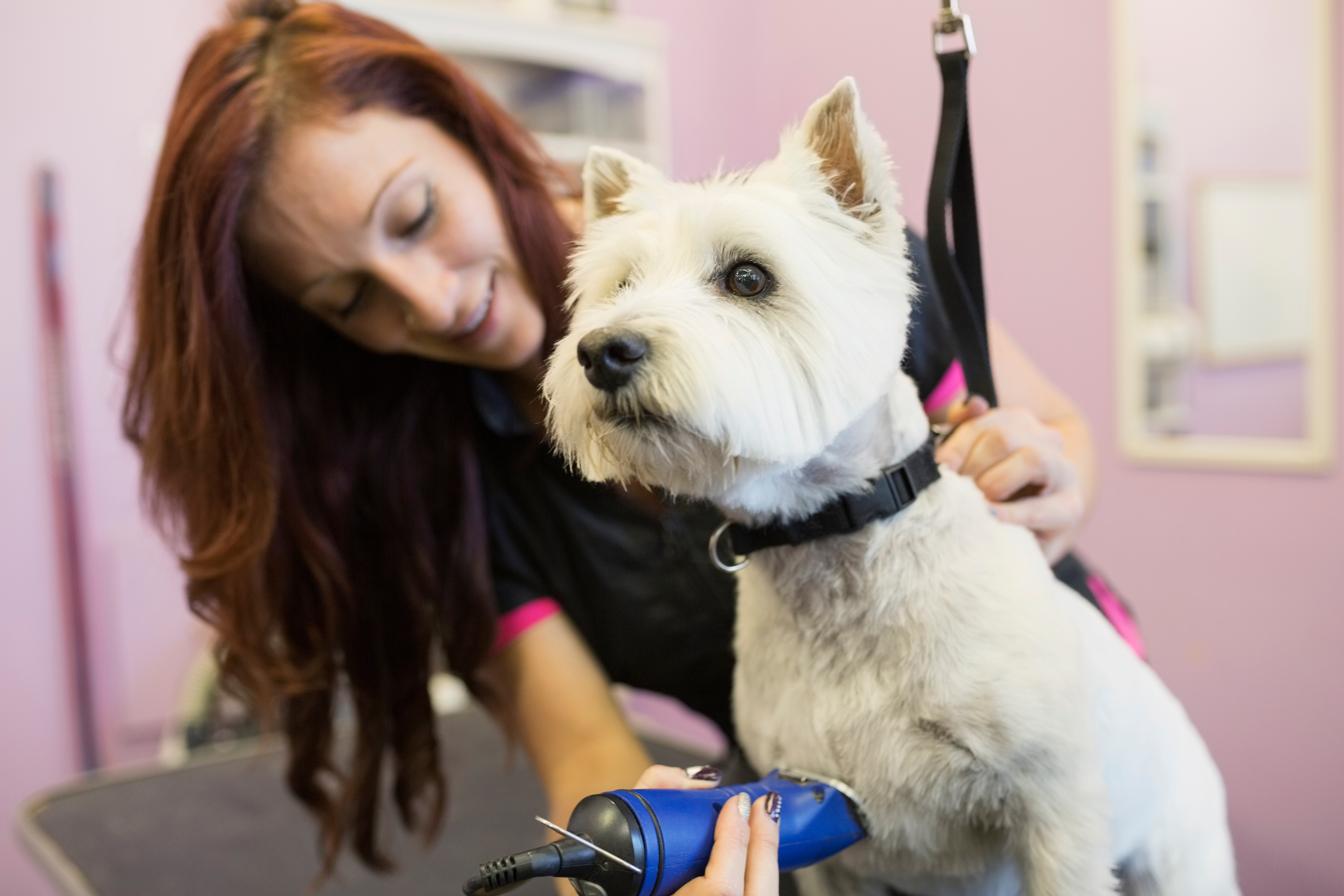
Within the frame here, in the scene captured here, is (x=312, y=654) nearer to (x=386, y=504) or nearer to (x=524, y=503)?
(x=386, y=504)

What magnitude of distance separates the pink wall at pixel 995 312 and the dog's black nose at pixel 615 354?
26cm

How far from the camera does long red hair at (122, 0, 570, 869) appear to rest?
106cm

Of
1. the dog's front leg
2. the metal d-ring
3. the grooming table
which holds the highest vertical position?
the metal d-ring

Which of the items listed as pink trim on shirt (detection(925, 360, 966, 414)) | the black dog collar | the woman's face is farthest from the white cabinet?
the black dog collar

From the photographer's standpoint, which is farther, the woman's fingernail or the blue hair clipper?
the woman's fingernail

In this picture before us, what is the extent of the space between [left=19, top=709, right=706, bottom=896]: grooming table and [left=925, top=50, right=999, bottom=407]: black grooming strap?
1055 mm

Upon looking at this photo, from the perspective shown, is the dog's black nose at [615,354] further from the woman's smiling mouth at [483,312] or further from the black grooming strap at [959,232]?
the woman's smiling mouth at [483,312]

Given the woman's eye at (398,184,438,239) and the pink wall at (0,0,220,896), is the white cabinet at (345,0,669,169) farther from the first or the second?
the woman's eye at (398,184,438,239)

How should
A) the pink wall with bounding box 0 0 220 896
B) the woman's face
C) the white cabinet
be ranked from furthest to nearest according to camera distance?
the white cabinet → the pink wall with bounding box 0 0 220 896 → the woman's face

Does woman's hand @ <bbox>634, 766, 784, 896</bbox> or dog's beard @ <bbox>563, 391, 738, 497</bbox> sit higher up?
dog's beard @ <bbox>563, 391, 738, 497</bbox>

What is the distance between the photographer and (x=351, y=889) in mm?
1574

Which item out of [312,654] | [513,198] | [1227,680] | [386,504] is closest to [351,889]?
[312,654]

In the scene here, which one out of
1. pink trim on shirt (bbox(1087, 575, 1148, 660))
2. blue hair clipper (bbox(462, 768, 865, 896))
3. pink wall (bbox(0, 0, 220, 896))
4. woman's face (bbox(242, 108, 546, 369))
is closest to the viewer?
blue hair clipper (bbox(462, 768, 865, 896))

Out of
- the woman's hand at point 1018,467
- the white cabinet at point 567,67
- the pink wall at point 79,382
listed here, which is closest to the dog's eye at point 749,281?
the woman's hand at point 1018,467
